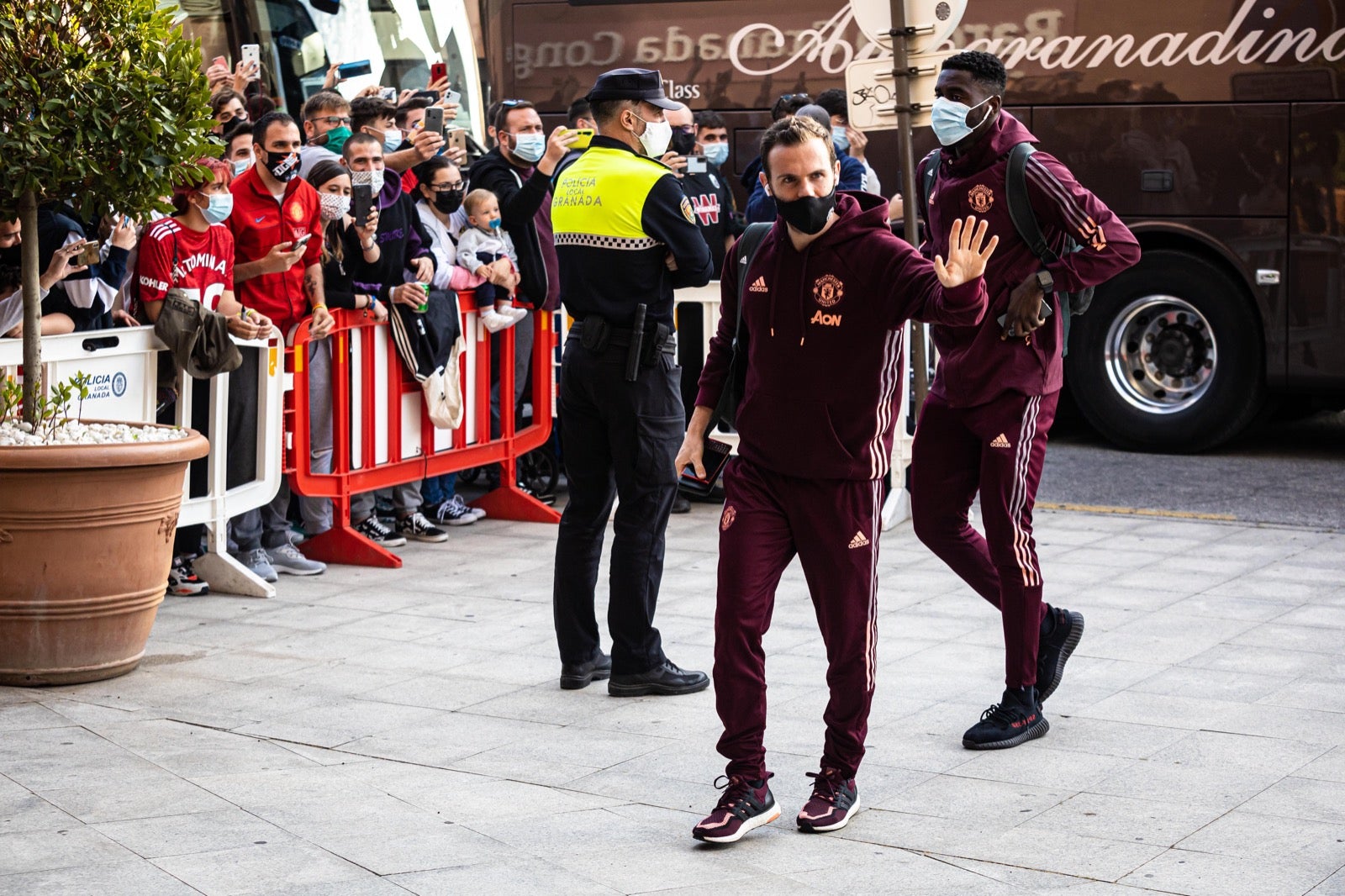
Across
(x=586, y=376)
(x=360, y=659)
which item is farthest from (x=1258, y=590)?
(x=360, y=659)

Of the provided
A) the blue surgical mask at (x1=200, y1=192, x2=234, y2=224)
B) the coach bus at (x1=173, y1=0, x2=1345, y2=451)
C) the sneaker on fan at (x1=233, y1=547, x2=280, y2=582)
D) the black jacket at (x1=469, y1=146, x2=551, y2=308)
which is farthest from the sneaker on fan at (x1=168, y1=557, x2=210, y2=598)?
the coach bus at (x1=173, y1=0, x2=1345, y2=451)

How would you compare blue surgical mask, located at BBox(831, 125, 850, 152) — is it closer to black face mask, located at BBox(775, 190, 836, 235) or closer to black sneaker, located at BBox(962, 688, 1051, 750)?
black sneaker, located at BBox(962, 688, 1051, 750)

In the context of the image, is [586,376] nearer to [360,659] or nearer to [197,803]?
[360,659]

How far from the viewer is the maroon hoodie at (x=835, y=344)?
4.91 m

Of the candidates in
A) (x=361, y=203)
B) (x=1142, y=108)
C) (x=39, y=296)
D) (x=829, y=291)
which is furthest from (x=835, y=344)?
(x=1142, y=108)

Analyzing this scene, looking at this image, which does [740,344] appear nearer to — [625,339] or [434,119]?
[625,339]

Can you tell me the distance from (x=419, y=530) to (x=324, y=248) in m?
1.55

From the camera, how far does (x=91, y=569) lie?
21.3 feet

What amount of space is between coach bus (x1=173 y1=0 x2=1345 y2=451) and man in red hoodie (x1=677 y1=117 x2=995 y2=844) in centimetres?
742

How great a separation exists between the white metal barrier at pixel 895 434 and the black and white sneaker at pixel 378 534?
1847 millimetres

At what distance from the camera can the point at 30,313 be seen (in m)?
6.68

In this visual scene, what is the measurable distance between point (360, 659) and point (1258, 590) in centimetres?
386

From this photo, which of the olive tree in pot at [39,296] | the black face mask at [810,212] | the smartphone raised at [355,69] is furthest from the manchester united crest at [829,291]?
the smartphone raised at [355,69]

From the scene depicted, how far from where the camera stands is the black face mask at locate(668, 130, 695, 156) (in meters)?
11.2
